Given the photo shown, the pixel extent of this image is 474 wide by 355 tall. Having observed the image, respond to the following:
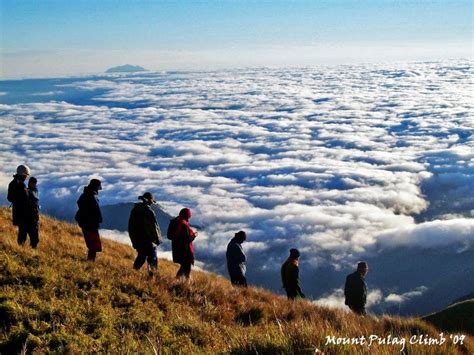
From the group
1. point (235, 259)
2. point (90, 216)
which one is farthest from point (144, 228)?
point (235, 259)

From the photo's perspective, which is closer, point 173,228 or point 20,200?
point 20,200

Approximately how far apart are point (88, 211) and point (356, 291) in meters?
6.33

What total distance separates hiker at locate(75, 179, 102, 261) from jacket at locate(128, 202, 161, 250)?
76 cm

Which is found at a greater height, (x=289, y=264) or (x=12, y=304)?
(x=12, y=304)

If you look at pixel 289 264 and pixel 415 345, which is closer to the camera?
pixel 415 345

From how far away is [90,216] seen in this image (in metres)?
10.5

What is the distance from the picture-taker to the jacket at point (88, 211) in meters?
10.4

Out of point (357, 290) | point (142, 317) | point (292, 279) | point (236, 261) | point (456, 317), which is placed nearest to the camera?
point (142, 317)

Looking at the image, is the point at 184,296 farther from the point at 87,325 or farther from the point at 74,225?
the point at 74,225

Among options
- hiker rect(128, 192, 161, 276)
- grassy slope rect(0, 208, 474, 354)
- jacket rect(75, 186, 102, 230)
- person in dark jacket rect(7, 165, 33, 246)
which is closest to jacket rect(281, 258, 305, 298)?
grassy slope rect(0, 208, 474, 354)

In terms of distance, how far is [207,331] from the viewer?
632cm

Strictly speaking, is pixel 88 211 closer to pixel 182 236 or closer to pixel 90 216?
pixel 90 216

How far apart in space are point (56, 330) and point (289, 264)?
→ 22.6 feet

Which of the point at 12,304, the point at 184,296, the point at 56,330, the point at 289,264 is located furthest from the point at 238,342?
the point at 289,264
